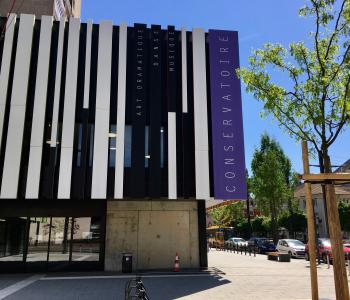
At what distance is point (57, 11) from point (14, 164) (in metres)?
26.5

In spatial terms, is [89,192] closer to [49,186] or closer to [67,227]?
[49,186]

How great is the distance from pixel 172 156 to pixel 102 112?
4113mm

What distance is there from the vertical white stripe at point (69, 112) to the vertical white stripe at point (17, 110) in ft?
6.31

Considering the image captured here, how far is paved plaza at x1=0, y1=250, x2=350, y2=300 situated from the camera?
11.9 m

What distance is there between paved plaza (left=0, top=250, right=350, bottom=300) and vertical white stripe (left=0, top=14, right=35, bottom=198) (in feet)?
14.3

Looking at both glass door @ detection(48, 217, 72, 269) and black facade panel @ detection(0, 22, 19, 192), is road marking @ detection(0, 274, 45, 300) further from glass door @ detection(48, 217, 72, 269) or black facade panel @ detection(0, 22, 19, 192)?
black facade panel @ detection(0, 22, 19, 192)

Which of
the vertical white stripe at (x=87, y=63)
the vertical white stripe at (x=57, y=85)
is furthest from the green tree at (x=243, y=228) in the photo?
the vertical white stripe at (x=57, y=85)

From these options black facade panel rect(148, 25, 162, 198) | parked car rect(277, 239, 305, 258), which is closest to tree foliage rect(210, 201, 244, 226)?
parked car rect(277, 239, 305, 258)

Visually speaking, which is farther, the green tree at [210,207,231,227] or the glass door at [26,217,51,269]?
the green tree at [210,207,231,227]

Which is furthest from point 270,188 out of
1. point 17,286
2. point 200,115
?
point 17,286

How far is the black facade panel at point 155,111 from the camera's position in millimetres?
18297

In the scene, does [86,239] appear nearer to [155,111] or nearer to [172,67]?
[155,111]

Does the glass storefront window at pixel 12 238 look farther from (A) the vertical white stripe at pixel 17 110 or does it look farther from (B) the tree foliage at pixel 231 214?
(B) the tree foliage at pixel 231 214

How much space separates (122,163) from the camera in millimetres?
18109
